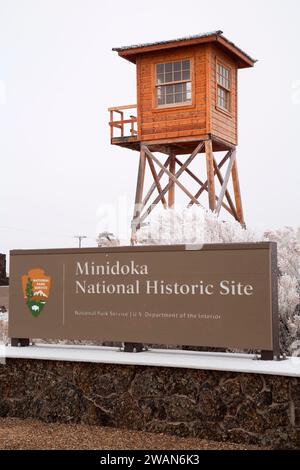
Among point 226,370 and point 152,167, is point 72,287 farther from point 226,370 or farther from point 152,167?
point 152,167

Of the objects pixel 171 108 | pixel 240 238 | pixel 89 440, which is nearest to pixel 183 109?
pixel 171 108

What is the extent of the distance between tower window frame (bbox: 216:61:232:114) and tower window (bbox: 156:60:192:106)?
0.90 metres

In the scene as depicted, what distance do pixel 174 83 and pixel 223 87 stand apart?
165cm

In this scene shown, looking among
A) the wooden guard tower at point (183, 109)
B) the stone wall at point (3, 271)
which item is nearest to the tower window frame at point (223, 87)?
the wooden guard tower at point (183, 109)

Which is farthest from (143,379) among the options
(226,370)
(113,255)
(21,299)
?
(21,299)

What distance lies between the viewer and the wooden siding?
20.1m

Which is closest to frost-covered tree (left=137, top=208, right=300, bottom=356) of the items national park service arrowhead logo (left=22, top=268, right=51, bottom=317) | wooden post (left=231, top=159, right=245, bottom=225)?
national park service arrowhead logo (left=22, top=268, right=51, bottom=317)

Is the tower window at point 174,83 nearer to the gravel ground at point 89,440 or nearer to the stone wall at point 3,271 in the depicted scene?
the stone wall at point 3,271

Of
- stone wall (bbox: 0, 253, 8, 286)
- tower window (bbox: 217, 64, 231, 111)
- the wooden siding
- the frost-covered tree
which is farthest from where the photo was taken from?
stone wall (bbox: 0, 253, 8, 286)

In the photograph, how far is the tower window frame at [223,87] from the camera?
2080 centimetres

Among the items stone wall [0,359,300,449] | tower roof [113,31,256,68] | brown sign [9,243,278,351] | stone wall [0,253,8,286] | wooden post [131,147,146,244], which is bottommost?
stone wall [0,359,300,449]

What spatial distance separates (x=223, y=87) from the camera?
69.7 ft

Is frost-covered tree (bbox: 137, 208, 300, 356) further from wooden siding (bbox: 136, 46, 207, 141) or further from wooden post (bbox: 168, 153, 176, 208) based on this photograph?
wooden post (bbox: 168, 153, 176, 208)

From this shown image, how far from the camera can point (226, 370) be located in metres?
8.90
